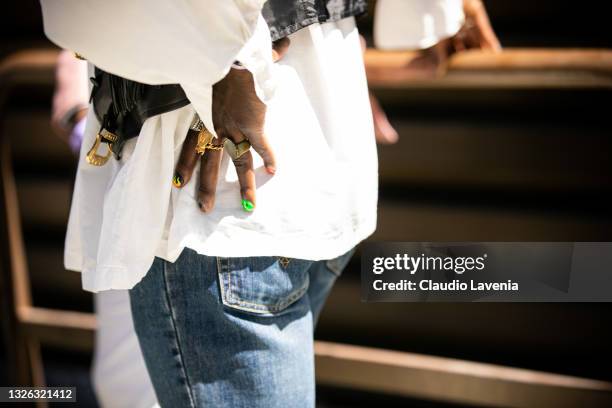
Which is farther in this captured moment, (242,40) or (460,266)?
(460,266)

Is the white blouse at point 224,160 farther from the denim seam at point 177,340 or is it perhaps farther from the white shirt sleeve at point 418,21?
the white shirt sleeve at point 418,21

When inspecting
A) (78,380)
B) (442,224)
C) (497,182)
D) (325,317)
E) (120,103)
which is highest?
(120,103)

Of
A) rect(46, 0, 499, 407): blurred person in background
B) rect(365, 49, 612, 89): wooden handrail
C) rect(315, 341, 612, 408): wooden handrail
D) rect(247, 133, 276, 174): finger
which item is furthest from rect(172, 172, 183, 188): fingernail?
rect(315, 341, 612, 408): wooden handrail

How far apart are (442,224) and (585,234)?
373 millimetres

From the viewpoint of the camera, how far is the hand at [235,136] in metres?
0.73

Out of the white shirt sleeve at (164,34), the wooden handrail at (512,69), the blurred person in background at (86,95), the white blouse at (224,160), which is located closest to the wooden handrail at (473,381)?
the blurred person in background at (86,95)

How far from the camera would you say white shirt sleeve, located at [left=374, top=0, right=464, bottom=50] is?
43.2 inches

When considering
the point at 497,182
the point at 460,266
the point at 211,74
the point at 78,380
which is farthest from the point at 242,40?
the point at 78,380

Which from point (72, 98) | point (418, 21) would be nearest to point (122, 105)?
point (418, 21)

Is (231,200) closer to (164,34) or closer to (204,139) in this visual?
(204,139)

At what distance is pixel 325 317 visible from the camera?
2.04 metres

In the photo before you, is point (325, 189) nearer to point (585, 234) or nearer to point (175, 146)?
point (175, 146)

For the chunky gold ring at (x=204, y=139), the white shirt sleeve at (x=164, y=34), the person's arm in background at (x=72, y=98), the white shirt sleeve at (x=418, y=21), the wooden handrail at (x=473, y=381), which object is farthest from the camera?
the wooden handrail at (x=473, y=381)

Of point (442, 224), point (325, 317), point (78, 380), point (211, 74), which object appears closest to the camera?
point (211, 74)
